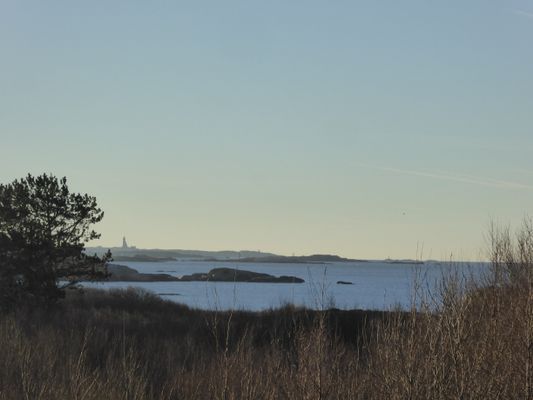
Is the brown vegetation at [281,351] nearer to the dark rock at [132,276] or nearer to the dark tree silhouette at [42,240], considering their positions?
the dark tree silhouette at [42,240]

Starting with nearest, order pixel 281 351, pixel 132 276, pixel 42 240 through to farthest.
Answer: pixel 281 351
pixel 42 240
pixel 132 276

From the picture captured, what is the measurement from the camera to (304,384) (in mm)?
8820

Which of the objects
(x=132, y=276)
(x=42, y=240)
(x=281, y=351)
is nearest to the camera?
(x=281, y=351)

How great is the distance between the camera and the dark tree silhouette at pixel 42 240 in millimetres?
28578

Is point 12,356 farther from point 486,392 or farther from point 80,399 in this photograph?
point 486,392

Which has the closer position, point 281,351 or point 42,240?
point 281,351

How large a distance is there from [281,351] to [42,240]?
1327 centimetres

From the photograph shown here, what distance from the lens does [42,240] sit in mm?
28734

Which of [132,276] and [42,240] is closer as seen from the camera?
[42,240]

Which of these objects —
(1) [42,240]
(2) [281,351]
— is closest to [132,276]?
(1) [42,240]

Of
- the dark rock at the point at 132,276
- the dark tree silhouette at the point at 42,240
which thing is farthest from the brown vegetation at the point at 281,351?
the dark rock at the point at 132,276

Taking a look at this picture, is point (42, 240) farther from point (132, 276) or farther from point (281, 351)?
point (132, 276)

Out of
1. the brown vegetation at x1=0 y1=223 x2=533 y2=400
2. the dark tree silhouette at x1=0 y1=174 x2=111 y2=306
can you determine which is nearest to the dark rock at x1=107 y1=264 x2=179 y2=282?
the brown vegetation at x1=0 y1=223 x2=533 y2=400

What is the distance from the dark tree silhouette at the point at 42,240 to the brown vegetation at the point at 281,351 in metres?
1.57
